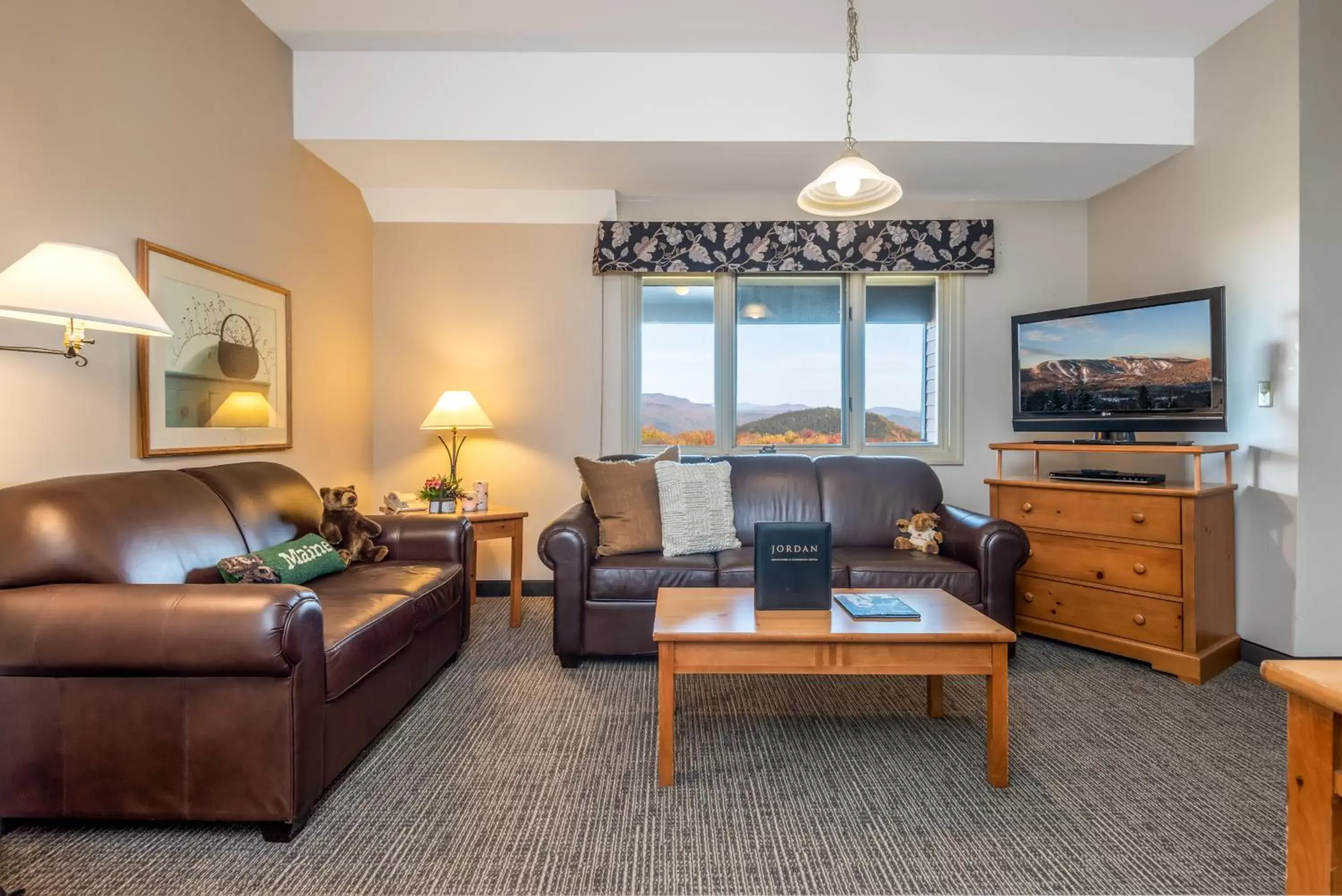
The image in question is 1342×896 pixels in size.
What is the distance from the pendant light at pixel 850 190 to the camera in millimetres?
2178

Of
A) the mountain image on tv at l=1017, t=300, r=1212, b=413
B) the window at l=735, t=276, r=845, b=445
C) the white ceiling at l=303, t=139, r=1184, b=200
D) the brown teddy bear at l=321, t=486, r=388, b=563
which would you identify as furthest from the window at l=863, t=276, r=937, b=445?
the brown teddy bear at l=321, t=486, r=388, b=563

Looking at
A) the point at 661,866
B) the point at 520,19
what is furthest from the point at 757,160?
the point at 661,866

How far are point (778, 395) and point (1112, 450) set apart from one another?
6.21 ft

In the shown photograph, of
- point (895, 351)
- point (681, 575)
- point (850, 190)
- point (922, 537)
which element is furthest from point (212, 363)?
point (895, 351)

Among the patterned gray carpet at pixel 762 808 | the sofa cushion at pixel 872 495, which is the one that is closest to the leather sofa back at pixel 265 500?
the patterned gray carpet at pixel 762 808

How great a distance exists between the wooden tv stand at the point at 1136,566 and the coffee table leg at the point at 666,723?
220 cm

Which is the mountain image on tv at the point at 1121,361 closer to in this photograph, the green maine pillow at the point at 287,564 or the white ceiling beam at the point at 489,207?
the white ceiling beam at the point at 489,207

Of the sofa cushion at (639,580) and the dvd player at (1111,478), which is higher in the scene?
the dvd player at (1111,478)

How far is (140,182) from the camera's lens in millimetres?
2244

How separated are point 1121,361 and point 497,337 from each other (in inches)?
140

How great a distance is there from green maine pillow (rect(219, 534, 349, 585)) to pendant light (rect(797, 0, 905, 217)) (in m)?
2.33

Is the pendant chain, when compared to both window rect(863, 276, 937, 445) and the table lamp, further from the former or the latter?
the table lamp

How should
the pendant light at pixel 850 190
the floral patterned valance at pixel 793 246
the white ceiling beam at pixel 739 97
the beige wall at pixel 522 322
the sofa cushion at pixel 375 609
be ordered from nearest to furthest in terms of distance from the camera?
the sofa cushion at pixel 375 609
the pendant light at pixel 850 190
the white ceiling beam at pixel 739 97
the floral patterned valance at pixel 793 246
the beige wall at pixel 522 322

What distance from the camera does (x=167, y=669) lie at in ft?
4.92
